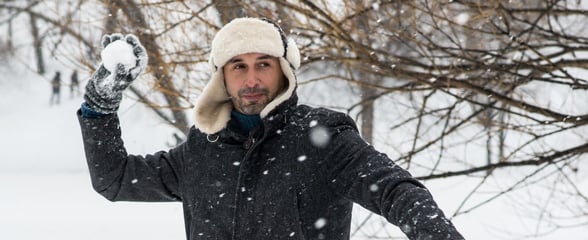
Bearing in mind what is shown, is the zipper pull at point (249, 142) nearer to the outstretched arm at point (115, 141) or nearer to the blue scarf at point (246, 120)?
the blue scarf at point (246, 120)

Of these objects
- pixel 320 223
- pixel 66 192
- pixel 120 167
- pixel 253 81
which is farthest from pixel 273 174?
pixel 66 192

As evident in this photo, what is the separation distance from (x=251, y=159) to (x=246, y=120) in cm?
15

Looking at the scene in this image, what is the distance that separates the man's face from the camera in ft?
6.92

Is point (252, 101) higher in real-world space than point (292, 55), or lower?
lower

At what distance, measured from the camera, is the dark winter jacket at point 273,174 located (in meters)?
1.94

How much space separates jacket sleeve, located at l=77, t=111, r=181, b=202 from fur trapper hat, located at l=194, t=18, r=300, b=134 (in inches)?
6.6

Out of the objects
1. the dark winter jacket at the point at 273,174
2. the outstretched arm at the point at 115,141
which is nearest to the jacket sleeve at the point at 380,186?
the dark winter jacket at the point at 273,174

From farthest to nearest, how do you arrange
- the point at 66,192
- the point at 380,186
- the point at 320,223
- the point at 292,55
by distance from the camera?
the point at 66,192 → the point at 292,55 → the point at 320,223 → the point at 380,186

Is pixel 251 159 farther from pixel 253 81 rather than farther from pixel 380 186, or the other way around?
pixel 380 186

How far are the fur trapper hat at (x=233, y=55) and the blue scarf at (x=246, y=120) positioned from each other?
3 cm

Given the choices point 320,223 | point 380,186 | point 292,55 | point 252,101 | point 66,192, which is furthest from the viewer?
point 66,192

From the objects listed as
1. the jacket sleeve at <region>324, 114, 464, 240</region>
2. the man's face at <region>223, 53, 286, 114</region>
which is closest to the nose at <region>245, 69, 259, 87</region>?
the man's face at <region>223, 53, 286, 114</region>

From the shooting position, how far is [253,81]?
6.94 feet

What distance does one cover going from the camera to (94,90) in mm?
2098
